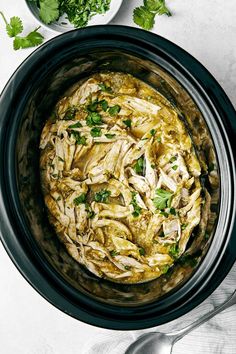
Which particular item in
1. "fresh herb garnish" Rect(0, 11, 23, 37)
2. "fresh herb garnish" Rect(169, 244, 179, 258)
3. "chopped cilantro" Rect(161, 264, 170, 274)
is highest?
"fresh herb garnish" Rect(0, 11, 23, 37)

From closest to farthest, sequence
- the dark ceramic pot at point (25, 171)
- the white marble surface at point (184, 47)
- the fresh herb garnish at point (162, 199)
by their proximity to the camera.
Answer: the dark ceramic pot at point (25, 171) < the fresh herb garnish at point (162, 199) < the white marble surface at point (184, 47)

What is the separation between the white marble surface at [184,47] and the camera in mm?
1842

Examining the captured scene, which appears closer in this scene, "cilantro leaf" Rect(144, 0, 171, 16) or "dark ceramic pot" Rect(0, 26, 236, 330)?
"dark ceramic pot" Rect(0, 26, 236, 330)

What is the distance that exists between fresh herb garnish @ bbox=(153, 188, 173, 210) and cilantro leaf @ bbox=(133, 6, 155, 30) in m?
0.46

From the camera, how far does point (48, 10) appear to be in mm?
1807

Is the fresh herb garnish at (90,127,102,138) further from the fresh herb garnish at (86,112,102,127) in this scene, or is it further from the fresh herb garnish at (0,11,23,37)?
the fresh herb garnish at (0,11,23,37)

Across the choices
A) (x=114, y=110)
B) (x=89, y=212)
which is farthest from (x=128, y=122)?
(x=89, y=212)

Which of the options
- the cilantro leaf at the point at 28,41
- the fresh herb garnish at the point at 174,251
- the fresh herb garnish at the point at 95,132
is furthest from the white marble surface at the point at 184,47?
the fresh herb garnish at the point at 95,132

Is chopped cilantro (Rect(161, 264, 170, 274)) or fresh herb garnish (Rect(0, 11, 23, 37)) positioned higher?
fresh herb garnish (Rect(0, 11, 23, 37))

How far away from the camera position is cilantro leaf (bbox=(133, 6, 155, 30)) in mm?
1807

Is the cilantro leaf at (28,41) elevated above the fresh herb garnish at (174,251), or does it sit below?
above

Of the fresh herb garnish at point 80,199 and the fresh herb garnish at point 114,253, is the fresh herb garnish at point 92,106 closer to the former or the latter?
the fresh herb garnish at point 80,199

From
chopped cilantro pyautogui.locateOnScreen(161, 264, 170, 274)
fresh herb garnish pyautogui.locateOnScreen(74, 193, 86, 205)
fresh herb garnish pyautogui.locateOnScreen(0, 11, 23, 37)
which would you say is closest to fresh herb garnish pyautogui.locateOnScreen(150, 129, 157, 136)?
fresh herb garnish pyautogui.locateOnScreen(74, 193, 86, 205)

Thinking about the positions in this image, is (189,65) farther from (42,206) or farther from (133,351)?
(133,351)
